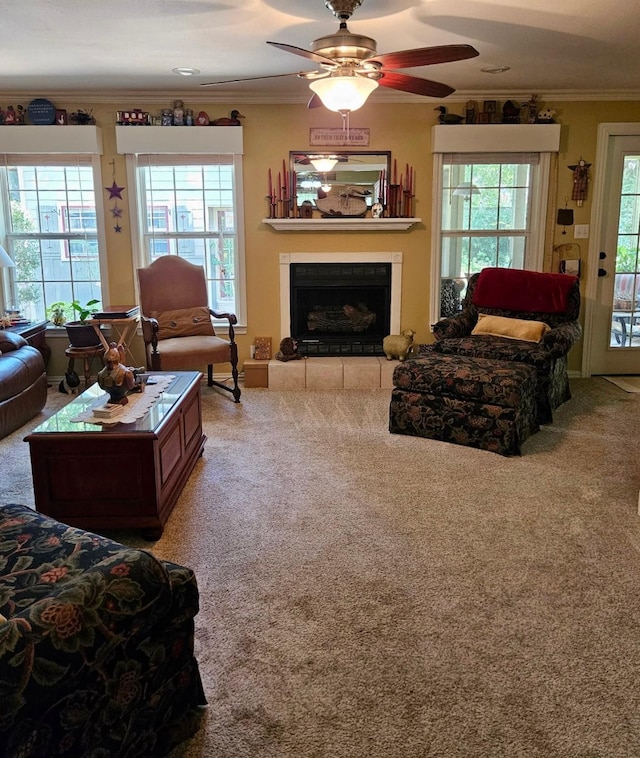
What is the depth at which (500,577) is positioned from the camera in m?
2.47

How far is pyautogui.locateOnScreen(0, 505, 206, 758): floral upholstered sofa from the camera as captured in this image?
3.99 feet

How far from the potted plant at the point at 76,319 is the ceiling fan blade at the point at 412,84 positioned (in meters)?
2.94

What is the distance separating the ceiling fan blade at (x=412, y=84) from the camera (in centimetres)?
305

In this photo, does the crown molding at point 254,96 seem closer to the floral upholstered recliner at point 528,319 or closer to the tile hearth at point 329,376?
the floral upholstered recliner at point 528,319

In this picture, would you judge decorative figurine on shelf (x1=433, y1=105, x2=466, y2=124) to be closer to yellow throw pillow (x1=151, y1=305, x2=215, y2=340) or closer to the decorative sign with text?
the decorative sign with text

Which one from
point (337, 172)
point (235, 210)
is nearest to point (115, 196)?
point (235, 210)

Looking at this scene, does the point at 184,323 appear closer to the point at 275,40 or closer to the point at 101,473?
the point at 275,40

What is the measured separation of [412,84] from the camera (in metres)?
3.16

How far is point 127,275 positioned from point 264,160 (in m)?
1.48

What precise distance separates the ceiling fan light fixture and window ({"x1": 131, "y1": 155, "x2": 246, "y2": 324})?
2.53m

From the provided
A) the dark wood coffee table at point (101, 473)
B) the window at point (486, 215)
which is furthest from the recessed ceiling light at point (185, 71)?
the dark wood coffee table at point (101, 473)

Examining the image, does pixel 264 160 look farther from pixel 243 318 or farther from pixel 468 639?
pixel 468 639

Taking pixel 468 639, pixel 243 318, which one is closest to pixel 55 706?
pixel 468 639

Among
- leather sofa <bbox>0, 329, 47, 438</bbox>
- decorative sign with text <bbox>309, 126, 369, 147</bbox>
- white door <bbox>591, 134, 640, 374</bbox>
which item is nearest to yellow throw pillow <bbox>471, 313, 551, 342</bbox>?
white door <bbox>591, 134, 640, 374</bbox>
